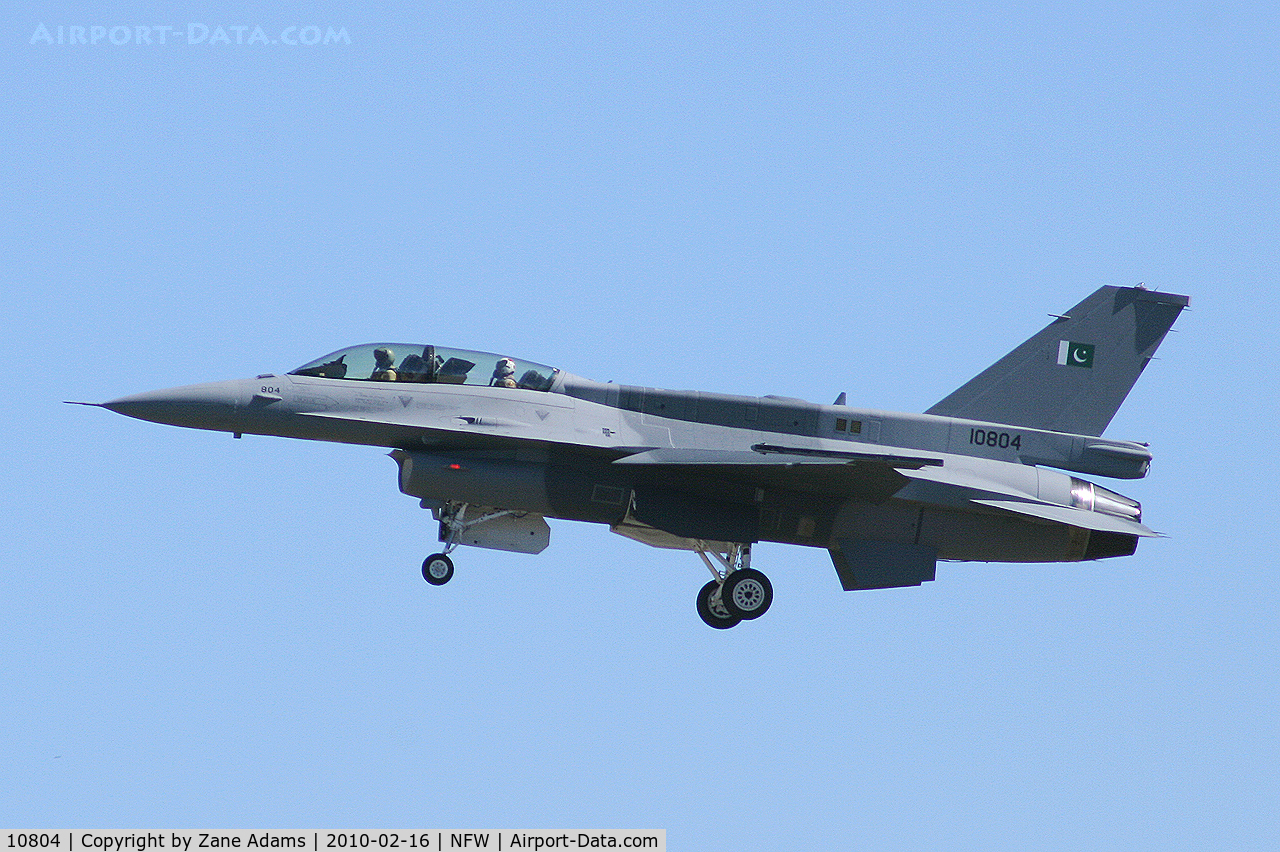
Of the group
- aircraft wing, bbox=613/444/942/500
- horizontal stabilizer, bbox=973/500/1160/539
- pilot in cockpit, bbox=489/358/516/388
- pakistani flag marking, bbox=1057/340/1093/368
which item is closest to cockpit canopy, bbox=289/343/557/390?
pilot in cockpit, bbox=489/358/516/388

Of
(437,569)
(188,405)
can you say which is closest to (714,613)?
→ (437,569)

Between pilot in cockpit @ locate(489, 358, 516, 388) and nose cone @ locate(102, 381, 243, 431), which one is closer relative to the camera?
nose cone @ locate(102, 381, 243, 431)

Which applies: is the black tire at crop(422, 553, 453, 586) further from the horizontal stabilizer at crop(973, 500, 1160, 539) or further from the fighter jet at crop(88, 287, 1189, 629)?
the horizontal stabilizer at crop(973, 500, 1160, 539)

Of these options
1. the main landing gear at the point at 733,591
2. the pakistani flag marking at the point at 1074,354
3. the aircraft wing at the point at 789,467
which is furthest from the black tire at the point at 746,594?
the pakistani flag marking at the point at 1074,354

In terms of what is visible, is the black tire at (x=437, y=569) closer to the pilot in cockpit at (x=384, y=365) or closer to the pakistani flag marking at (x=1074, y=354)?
the pilot in cockpit at (x=384, y=365)

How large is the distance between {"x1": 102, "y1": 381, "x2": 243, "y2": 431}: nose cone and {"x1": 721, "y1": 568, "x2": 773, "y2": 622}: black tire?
6.39 metres

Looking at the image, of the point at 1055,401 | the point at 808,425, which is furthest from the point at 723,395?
the point at 1055,401

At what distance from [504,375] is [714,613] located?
4.01 meters

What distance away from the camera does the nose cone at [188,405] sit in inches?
853

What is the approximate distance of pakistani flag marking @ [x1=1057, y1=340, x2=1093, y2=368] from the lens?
24297mm

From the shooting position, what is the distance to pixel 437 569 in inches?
880

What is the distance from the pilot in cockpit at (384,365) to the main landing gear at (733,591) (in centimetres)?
440

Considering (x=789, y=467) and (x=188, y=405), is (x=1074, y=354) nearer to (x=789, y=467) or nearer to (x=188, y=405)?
(x=789, y=467)

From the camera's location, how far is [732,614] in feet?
75.7
